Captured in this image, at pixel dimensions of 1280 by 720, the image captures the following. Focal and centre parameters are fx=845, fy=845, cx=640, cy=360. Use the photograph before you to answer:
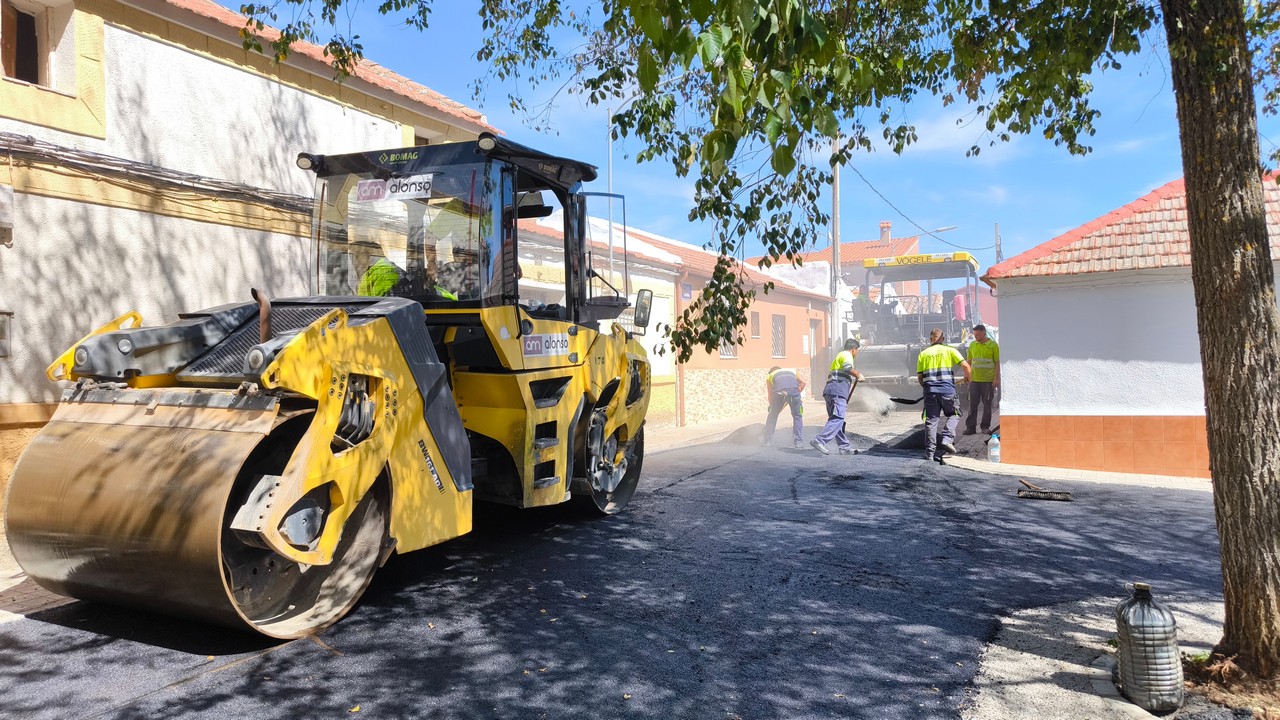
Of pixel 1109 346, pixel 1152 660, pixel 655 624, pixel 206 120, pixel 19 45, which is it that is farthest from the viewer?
pixel 1109 346

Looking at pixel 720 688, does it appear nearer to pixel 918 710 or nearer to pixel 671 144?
pixel 918 710

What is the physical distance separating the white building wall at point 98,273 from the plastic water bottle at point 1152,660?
Result: 288 inches

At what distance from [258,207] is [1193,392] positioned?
394 inches

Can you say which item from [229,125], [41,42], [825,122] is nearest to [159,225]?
[229,125]

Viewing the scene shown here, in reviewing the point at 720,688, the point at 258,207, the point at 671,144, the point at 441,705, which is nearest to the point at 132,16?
the point at 258,207

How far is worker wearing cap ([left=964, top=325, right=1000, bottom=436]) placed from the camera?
11719 mm

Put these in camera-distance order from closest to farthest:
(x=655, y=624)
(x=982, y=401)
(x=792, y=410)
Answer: (x=655, y=624) → (x=982, y=401) → (x=792, y=410)

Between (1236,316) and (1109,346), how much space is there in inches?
264

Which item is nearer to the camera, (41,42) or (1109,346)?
(41,42)

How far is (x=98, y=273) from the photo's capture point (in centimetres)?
691

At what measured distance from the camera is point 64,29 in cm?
677

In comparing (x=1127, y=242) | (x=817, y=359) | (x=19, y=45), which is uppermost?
(x=19, y=45)

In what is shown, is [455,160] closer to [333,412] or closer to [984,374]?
[333,412]

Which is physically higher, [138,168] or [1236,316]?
[138,168]
